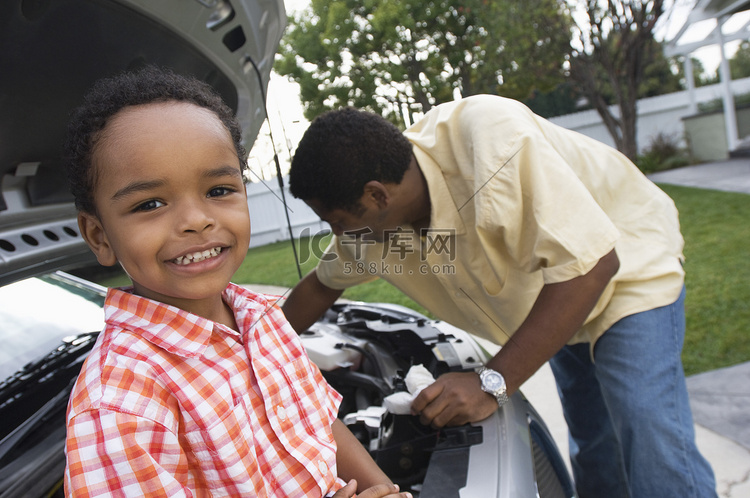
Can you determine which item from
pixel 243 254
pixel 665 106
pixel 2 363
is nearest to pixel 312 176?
pixel 243 254

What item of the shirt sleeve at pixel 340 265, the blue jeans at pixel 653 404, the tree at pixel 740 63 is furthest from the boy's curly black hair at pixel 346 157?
the tree at pixel 740 63

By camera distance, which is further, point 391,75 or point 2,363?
point 391,75

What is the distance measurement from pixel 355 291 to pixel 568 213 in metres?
2.00

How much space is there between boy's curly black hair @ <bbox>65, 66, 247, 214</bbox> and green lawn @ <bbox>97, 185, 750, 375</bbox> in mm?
300

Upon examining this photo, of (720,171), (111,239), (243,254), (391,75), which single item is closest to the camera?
(111,239)

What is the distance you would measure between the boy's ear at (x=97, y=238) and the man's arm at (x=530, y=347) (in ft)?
2.78

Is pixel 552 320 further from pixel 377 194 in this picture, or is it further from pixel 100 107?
pixel 100 107

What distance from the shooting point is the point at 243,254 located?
1.01 m

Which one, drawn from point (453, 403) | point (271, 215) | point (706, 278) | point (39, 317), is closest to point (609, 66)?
point (453, 403)

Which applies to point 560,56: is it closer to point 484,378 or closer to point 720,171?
point 484,378

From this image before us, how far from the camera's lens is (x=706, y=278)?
450 cm

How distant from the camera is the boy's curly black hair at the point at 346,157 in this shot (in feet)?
5.35

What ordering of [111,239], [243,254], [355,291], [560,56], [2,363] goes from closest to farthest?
[111,239], [243,254], [2,363], [560,56], [355,291]

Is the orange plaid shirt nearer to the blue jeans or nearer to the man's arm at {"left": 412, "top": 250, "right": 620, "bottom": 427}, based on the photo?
the man's arm at {"left": 412, "top": 250, "right": 620, "bottom": 427}
